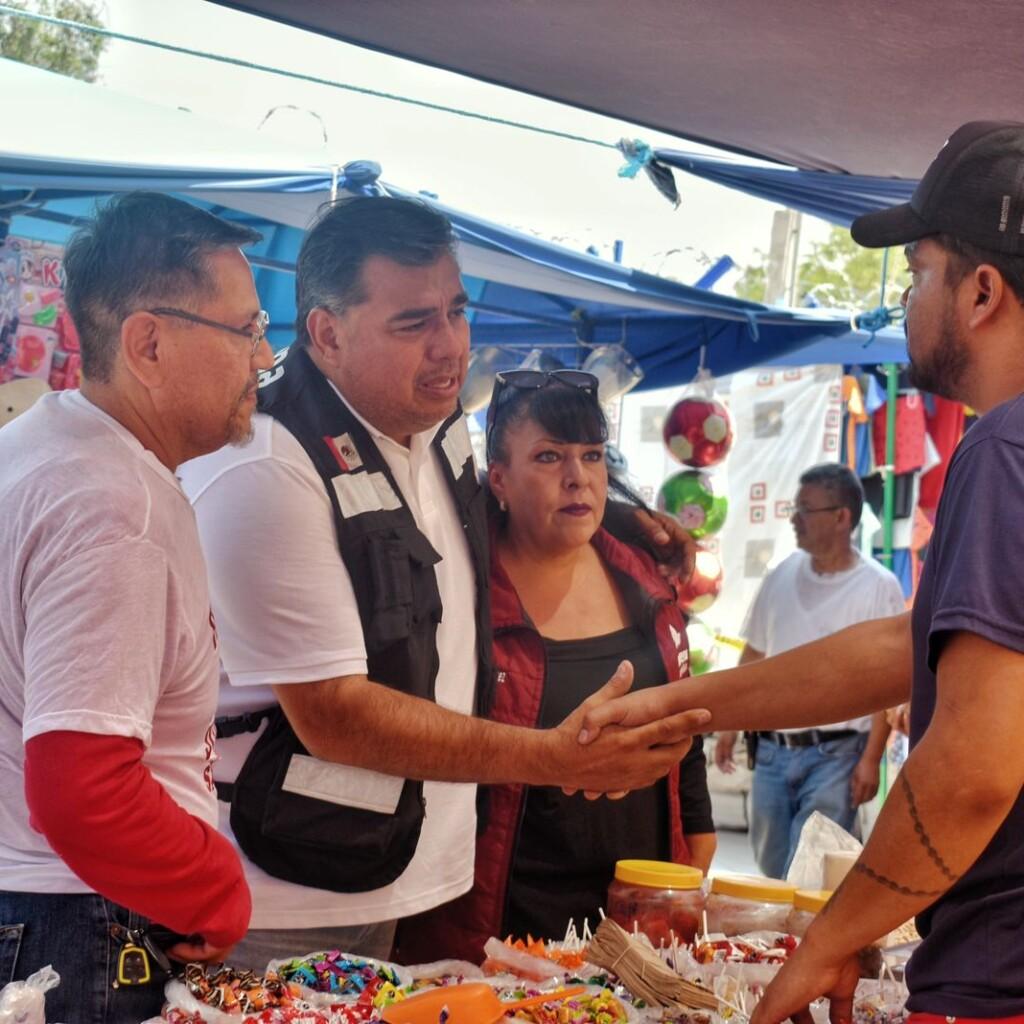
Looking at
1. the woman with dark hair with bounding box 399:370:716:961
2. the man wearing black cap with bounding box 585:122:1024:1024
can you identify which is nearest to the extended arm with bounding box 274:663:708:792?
the woman with dark hair with bounding box 399:370:716:961

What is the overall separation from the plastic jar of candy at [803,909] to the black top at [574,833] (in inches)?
24.5

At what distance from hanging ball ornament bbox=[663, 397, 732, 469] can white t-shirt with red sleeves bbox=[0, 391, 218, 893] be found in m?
4.24

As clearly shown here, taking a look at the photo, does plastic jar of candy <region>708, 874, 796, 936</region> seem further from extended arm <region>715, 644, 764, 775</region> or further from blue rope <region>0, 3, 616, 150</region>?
extended arm <region>715, 644, 764, 775</region>

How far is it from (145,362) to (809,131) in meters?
2.14

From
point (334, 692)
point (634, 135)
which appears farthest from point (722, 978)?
point (634, 135)

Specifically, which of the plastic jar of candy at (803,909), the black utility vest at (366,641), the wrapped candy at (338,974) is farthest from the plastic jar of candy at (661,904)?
the wrapped candy at (338,974)

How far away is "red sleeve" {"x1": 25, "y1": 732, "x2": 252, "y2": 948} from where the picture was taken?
1388 millimetres

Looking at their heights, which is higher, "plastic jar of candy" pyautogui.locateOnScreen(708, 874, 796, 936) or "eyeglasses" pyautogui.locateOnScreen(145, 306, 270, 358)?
"eyeglasses" pyautogui.locateOnScreen(145, 306, 270, 358)

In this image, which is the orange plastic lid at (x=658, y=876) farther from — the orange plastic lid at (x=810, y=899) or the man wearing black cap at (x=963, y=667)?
the man wearing black cap at (x=963, y=667)

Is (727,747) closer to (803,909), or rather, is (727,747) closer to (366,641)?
(803,909)

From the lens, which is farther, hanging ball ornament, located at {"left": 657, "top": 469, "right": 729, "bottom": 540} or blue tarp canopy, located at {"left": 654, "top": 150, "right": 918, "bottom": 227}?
hanging ball ornament, located at {"left": 657, "top": 469, "right": 729, "bottom": 540}

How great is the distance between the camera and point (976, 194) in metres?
1.48

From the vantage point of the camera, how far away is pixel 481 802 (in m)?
2.55

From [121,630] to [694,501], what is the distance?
180 inches
